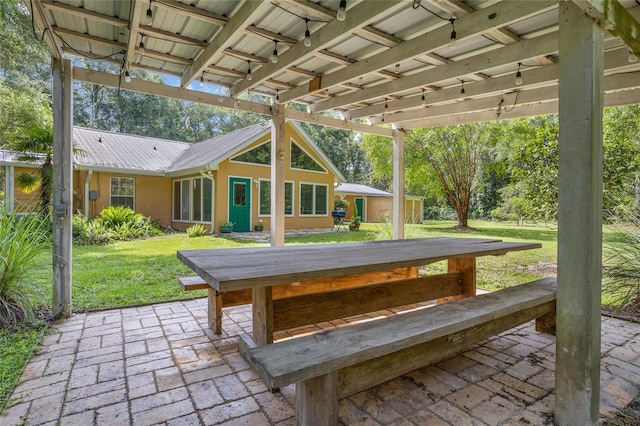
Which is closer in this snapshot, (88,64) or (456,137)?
(456,137)

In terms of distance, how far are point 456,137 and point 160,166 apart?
11502 mm

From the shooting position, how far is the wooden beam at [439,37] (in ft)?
7.66

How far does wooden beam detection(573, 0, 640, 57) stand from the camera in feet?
5.04

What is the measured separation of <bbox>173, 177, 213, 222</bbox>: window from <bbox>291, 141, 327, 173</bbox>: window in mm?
3404

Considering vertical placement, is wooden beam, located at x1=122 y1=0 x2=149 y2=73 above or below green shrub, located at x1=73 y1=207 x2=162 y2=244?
above

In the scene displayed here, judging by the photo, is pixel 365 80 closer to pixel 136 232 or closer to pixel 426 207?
pixel 136 232

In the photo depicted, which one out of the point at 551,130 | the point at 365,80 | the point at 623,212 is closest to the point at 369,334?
the point at 365,80

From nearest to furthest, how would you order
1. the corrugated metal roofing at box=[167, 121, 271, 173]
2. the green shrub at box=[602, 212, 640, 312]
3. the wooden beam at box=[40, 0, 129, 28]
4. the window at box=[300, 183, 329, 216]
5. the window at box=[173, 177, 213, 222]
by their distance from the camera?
the wooden beam at box=[40, 0, 129, 28]
the green shrub at box=[602, 212, 640, 312]
the corrugated metal roofing at box=[167, 121, 271, 173]
the window at box=[173, 177, 213, 222]
the window at box=[300, 183, 329, 216]

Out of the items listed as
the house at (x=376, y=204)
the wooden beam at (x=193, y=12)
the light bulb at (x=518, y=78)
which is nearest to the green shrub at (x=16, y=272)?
the wooden beam at (x=193, y=12)

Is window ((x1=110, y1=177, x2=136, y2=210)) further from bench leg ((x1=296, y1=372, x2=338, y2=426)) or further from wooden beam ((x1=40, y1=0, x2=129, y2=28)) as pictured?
bench leg ((x1=296, y1=372, x2=338, y2=426))

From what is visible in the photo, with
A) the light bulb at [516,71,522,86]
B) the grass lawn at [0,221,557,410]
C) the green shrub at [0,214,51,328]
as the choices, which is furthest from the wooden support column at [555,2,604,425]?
the green shrub at [0,214,51,328]

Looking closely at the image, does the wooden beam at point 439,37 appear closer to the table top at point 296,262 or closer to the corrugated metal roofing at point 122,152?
the table top at point 296,262

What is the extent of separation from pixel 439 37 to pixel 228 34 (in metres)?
1.74

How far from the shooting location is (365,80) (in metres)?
4.16
